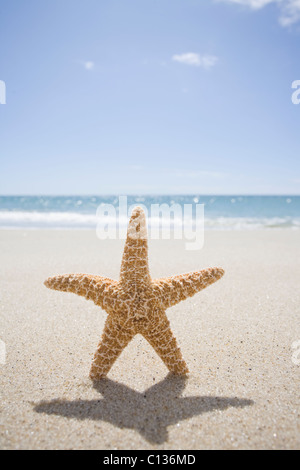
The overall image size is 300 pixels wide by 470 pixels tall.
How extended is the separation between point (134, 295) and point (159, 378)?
0.88 m

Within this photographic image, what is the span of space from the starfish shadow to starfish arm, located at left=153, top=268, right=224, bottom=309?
0.73 metres

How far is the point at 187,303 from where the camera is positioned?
4.55 m

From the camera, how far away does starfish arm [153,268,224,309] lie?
8.54ft

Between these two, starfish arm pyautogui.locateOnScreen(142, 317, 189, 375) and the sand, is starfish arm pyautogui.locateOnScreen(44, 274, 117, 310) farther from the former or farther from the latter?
the sand

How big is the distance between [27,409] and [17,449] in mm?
344

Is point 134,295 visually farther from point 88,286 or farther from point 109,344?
point 109,344

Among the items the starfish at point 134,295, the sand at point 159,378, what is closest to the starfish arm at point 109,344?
the starfish at point 134,295

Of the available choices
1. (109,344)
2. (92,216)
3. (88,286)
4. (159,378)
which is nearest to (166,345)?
(159,378)

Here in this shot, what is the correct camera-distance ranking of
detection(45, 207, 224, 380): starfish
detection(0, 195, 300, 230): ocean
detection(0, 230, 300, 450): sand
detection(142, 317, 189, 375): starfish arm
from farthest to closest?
1. detection(0, 195, 300, 230): ocean
2. detection(142, 317, 189, 375): starfish arm
3. detection(45, 207, 224, 380): starfish
4. detection(0, 230, 300, 450): sand

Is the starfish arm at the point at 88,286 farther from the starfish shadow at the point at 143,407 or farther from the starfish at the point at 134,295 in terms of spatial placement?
the starfish shadow at the point at 143,407

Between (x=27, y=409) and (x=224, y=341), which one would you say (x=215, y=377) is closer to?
(x=224, y=341)

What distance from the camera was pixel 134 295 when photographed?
2.52 metres

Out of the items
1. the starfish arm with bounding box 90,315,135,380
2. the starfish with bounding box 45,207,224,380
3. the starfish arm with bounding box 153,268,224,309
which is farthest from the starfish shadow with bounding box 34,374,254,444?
the starfish arm with bounding box 153,268,224,309
